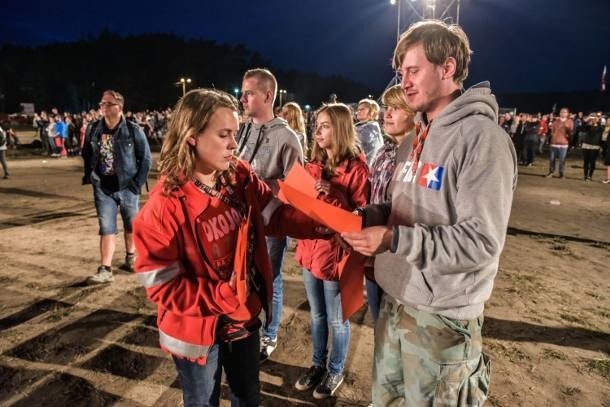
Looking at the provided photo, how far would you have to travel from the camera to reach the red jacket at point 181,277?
1829mm

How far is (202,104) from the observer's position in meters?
1.99

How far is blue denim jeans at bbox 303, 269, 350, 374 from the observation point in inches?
122

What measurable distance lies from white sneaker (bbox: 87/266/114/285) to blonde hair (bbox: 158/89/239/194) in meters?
3.87

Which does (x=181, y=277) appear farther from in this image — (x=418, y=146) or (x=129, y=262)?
(x=129, y=262)

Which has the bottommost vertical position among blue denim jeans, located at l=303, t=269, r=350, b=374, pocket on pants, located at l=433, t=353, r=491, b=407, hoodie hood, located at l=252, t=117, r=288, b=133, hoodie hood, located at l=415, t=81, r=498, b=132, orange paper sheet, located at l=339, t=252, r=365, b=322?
blue denim jeans, located at l=303, t=269, r=350, b=374

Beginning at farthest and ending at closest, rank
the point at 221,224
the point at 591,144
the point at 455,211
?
1. the point at 591,144
2. the point at 221,224
3. the point at 455,211

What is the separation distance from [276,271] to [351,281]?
1423mm

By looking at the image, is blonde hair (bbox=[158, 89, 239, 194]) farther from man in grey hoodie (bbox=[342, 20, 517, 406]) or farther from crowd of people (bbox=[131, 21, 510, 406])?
man in grey hoodie (bbox=[342, 20, 517, 406])

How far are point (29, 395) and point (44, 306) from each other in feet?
5.49

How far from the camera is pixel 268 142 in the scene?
3541 mm

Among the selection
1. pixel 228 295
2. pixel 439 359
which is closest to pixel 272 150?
pixel 228 295

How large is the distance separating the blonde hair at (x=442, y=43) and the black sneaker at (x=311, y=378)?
99.4 inches

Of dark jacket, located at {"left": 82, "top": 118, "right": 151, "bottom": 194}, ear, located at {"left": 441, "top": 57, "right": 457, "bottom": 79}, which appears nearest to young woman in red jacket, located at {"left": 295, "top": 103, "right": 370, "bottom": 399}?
ear, located at {"left": 441, "top": 57, "right": 457, "bottom": 79}

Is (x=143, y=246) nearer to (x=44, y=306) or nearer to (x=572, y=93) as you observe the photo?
(x=44, y=306)
